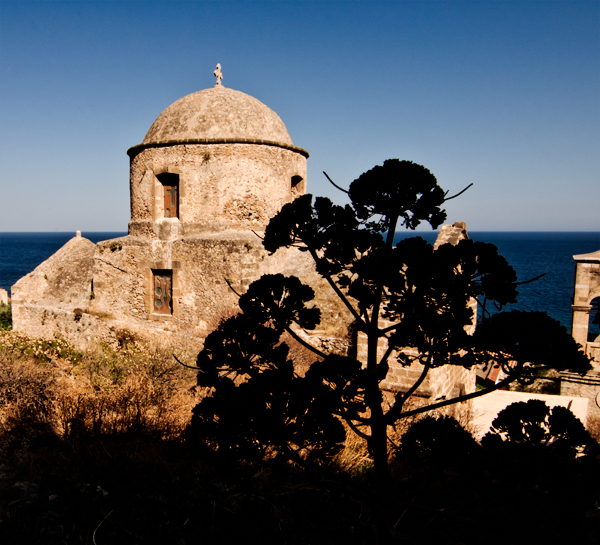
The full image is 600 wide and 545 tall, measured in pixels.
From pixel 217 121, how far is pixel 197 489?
31.7ft

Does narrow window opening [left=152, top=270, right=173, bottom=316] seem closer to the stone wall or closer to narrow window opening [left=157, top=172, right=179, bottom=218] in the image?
narrow window opening [left=157, top=172, right=179, bottom=218]

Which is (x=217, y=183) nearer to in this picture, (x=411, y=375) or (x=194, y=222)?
(x=194, y=222)

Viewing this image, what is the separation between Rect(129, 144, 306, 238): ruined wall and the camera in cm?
1145

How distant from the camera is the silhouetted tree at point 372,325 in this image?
276 cm

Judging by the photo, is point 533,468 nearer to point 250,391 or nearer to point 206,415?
point 250,391

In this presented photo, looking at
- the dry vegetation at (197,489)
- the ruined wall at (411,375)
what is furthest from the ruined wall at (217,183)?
the dry vegetation at (197,489)

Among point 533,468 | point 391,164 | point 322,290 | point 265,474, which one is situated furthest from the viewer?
point 322,290

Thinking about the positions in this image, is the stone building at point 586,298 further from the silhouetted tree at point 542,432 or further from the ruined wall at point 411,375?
the silhouetted tree at point 542,432

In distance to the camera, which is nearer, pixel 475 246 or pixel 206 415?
pixel 475 246

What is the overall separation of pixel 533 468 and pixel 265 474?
11.6 ft

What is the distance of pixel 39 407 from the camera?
21.6 ft

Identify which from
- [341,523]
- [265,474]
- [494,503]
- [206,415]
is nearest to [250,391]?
[206,415]

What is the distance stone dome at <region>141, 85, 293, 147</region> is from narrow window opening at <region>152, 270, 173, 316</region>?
12.0 feet

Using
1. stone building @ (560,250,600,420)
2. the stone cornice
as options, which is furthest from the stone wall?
the stone cornice
